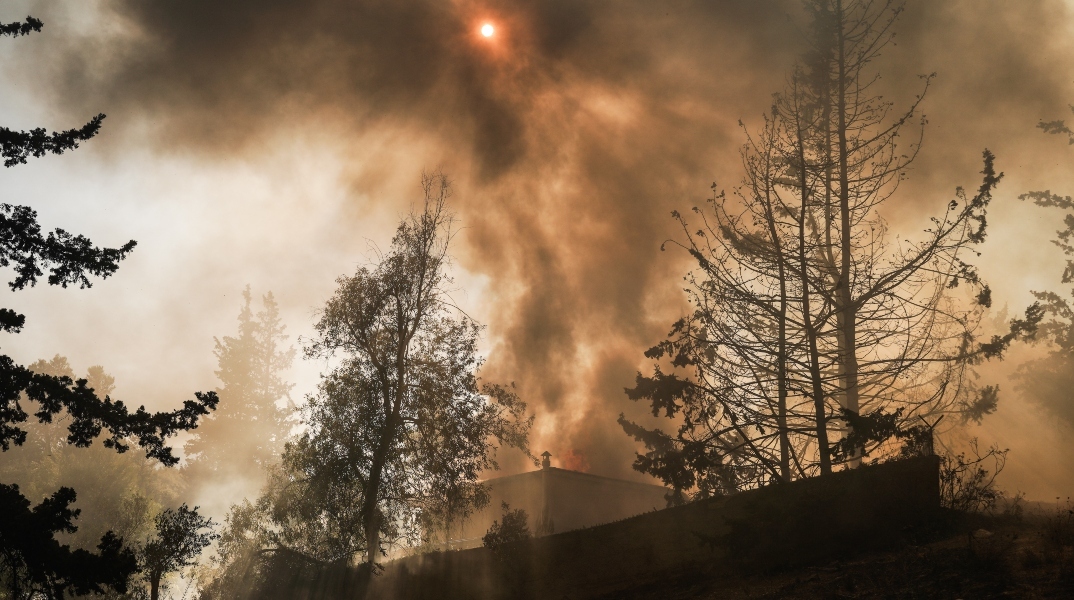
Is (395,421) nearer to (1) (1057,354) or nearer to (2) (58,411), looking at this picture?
(2) (58,411)

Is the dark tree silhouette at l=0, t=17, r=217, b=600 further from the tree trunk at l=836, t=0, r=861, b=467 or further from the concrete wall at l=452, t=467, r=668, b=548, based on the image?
the concrete wall at l=452, t=467, r=668, b=548

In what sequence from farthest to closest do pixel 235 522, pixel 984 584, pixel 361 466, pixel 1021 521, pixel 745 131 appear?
pixel 235 522
pixel 361 466
pixel 745 131
pixel 1021 521
pixel 984 584

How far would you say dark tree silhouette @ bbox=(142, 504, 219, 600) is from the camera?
921 inches

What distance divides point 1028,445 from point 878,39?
27.7 meters

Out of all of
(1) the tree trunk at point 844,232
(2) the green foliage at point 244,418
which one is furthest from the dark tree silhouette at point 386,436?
(2) the green foliage at point 244,418

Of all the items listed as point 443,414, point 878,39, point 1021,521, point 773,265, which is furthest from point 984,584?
point 443,414

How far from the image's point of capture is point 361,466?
25.2 meters

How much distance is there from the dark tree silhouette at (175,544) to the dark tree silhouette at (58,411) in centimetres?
921

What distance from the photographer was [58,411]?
14.6m

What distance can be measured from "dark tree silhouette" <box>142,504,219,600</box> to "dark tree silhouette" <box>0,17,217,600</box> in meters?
9.21

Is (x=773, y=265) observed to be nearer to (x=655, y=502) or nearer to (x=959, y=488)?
(x=959, y=488)

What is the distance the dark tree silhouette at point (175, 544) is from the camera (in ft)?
76.7

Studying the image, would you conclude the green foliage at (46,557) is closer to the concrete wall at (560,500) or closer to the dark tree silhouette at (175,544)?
the dark tree silhouette at (175,544)

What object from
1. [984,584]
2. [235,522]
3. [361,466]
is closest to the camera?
[984,584]
